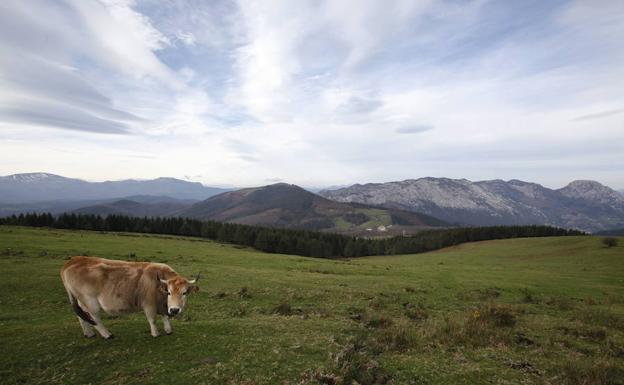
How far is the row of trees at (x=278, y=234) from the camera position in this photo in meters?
96.9

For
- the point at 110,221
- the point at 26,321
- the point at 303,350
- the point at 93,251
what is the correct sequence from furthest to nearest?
the point at 110,221 → the point at 93,251 → the point at 26,321 → the point at 303,350

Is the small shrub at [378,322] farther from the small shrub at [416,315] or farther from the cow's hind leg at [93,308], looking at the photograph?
the cow's hind leg at [93,308]

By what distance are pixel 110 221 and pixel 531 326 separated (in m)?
114

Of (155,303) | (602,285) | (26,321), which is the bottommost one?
(602,285)

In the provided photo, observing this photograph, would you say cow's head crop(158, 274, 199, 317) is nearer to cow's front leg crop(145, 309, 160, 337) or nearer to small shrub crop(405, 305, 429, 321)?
cow's front leg crop(145, 309, 160, 337)

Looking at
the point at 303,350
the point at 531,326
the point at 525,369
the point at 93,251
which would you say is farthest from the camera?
the point at 93,251

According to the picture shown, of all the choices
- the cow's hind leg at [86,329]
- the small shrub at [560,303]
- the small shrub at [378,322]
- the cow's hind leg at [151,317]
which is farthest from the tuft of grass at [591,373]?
the small shrub at [560,303]

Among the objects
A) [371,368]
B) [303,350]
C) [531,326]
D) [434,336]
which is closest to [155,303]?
[303,350]

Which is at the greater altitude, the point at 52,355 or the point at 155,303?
the point at 155,303

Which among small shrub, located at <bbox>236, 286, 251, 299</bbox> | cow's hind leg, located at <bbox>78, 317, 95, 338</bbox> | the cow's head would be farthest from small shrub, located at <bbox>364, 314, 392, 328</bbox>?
cow's hind leg, located at <bbox>78, 317, 95, 338</bbox>

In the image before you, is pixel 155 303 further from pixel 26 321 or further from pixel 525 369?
pixel 525 369

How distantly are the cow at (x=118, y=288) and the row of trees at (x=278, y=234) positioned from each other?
91.6m

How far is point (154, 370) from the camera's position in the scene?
9.95m

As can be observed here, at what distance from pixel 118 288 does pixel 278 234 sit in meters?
98.5
